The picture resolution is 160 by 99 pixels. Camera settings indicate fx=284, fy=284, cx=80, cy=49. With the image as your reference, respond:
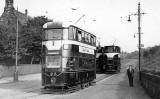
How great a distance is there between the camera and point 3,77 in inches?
1433

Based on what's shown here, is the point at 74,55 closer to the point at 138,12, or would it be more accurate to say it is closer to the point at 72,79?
the point at 72,79

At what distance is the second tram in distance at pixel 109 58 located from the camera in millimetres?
44438

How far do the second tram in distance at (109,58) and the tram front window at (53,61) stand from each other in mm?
26582

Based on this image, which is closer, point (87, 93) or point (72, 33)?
point (87, 93)

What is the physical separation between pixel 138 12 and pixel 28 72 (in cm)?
1945

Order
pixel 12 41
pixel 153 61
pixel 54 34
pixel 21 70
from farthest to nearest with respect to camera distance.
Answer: pixel 153 61
pixel 21 70
pixel 12 41
pixel 54 34

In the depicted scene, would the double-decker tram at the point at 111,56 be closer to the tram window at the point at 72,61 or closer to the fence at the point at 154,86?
the tram window at the point at 72,61

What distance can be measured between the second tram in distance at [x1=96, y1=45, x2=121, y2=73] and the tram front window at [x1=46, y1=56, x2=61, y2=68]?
26.6 m

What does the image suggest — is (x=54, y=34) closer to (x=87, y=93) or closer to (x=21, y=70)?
(x=87, y=93)

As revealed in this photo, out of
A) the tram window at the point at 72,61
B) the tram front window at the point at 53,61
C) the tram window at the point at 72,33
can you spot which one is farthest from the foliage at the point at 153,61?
the tram front window at the point at 53,61

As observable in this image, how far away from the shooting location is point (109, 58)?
44.5m

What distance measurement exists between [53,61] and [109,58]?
2674 centimetres

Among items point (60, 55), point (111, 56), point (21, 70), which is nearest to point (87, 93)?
point (60, 55)

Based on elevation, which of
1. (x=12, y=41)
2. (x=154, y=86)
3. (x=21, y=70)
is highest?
(x=12, y=41)
